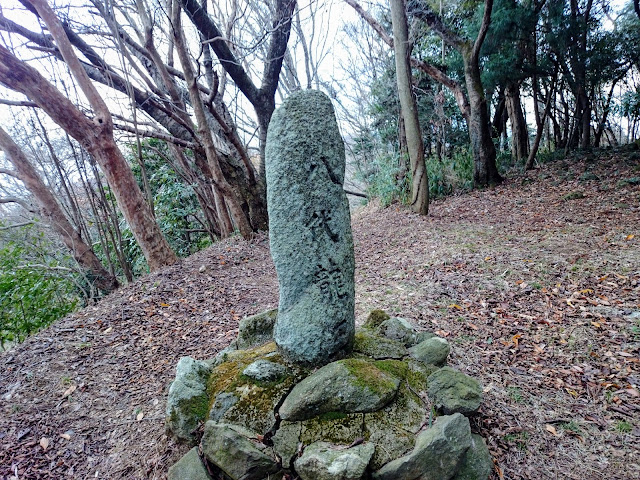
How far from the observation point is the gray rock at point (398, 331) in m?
3.12

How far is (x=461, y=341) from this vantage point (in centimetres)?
370

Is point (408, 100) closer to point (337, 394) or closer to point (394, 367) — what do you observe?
point (394, 367)

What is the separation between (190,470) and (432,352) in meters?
1.92

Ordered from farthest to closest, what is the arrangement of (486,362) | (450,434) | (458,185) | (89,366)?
1. (458,185)
2. (89,366)
3. (486,362)
4. (450,434)

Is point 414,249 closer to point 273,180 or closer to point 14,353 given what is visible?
point 273,180

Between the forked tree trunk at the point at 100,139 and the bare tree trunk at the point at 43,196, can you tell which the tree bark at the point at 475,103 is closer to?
the forked tree trunk at the point at 100,139

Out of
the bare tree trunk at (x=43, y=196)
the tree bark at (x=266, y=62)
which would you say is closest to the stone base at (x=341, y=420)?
the bare tree trunk at (x=43, y=196)

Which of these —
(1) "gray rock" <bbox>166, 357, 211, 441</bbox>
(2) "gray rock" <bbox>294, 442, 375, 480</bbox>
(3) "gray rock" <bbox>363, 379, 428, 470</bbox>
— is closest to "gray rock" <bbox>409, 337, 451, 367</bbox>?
(3) "gray rock" <bbox>363, 379, 428, 470</bbox>

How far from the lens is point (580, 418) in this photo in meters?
2.69

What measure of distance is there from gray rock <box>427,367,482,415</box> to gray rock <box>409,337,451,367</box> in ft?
0.69

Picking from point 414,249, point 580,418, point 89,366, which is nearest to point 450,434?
point 580,418

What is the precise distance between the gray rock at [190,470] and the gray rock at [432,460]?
1071 mm

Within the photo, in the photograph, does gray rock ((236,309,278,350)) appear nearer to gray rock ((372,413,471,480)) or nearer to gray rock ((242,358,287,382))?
gray rock ((242,358,287,382))

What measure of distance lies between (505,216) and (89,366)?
7.38 metres
